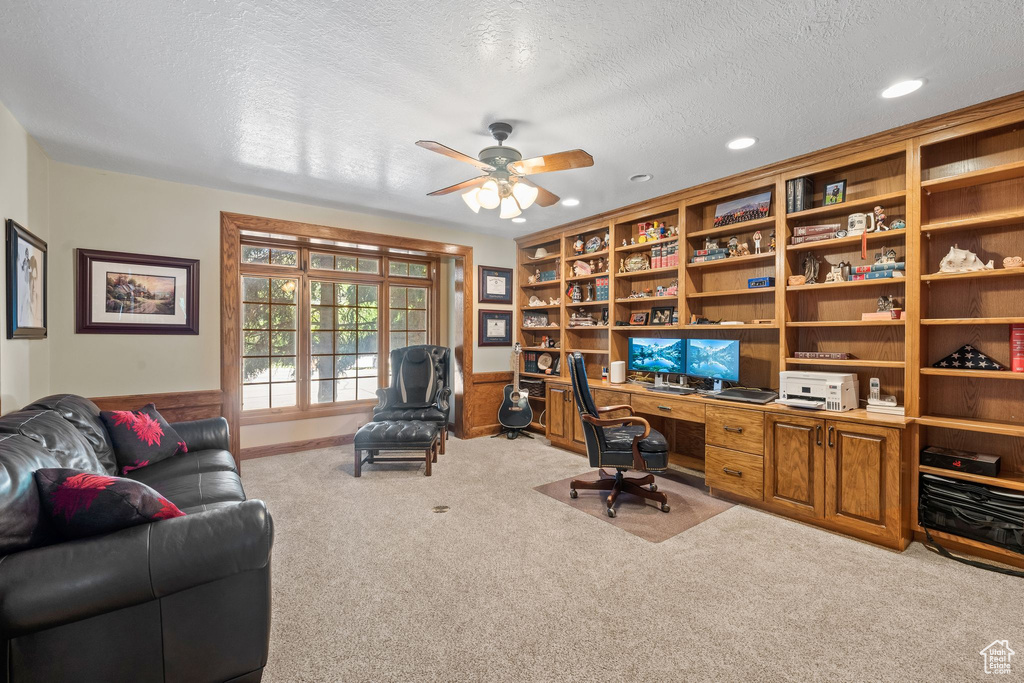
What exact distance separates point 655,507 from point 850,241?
7.59 feet

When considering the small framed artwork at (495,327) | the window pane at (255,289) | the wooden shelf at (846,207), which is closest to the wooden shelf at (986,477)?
the wooden shelf at (846,207)

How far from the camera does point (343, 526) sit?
117 inches

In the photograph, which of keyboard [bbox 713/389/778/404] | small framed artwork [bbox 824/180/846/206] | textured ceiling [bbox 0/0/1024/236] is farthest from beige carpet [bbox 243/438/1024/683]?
textured ceiling [bbox 0/0/1024/236]

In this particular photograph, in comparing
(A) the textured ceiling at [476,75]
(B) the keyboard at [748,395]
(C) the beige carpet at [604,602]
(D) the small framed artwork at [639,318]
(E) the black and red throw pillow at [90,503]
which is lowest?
(C) the beige carpet at [604,602]

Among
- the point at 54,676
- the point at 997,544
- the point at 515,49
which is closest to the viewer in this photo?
the point at 54,676

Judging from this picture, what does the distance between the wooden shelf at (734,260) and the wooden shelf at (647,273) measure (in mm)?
206

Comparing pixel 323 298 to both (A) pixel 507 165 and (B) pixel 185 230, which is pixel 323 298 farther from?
(A) pixel 507 165

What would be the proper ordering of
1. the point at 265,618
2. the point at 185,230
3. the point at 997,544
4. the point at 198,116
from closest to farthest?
1. the point at 265,618
2. the point at 997,544
3. the point at 198,116
4. the point at 185,230

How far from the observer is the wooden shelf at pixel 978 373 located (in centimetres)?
242

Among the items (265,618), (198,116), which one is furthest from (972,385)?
(198,116)

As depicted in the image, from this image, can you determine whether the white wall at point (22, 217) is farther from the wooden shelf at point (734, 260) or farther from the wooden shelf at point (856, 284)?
the wooden shelf at point (856, 284)

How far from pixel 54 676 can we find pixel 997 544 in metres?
4.12

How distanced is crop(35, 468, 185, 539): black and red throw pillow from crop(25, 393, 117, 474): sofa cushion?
46.6 inches

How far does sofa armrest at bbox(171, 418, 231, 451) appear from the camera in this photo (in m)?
3.06
